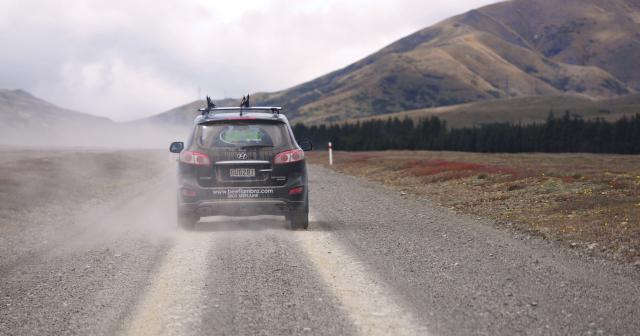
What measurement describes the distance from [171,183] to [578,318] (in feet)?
75.7

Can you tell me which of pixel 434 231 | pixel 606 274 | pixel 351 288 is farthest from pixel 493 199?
pixel 351 288

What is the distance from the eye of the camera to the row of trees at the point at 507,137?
4732 inches

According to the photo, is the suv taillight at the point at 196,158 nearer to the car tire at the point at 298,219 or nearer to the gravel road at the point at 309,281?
the gravel road at the point at 309,281

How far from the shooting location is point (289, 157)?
11781 mm

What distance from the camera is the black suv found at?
11547 millimetres

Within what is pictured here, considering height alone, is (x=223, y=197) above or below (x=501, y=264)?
above

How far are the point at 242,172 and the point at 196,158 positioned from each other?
35.0 inches

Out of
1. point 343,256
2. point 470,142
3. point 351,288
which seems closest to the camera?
point 351,288

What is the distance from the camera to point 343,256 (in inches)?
357

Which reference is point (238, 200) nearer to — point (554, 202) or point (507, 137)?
point (554, 202)

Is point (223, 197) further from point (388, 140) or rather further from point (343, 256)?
point (388, 140)

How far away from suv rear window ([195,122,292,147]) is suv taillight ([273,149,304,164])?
17 centimetres

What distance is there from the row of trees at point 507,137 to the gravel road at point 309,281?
11603cm

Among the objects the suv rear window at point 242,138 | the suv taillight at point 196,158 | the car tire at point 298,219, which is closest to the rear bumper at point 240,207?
the car tire at point 298,219
